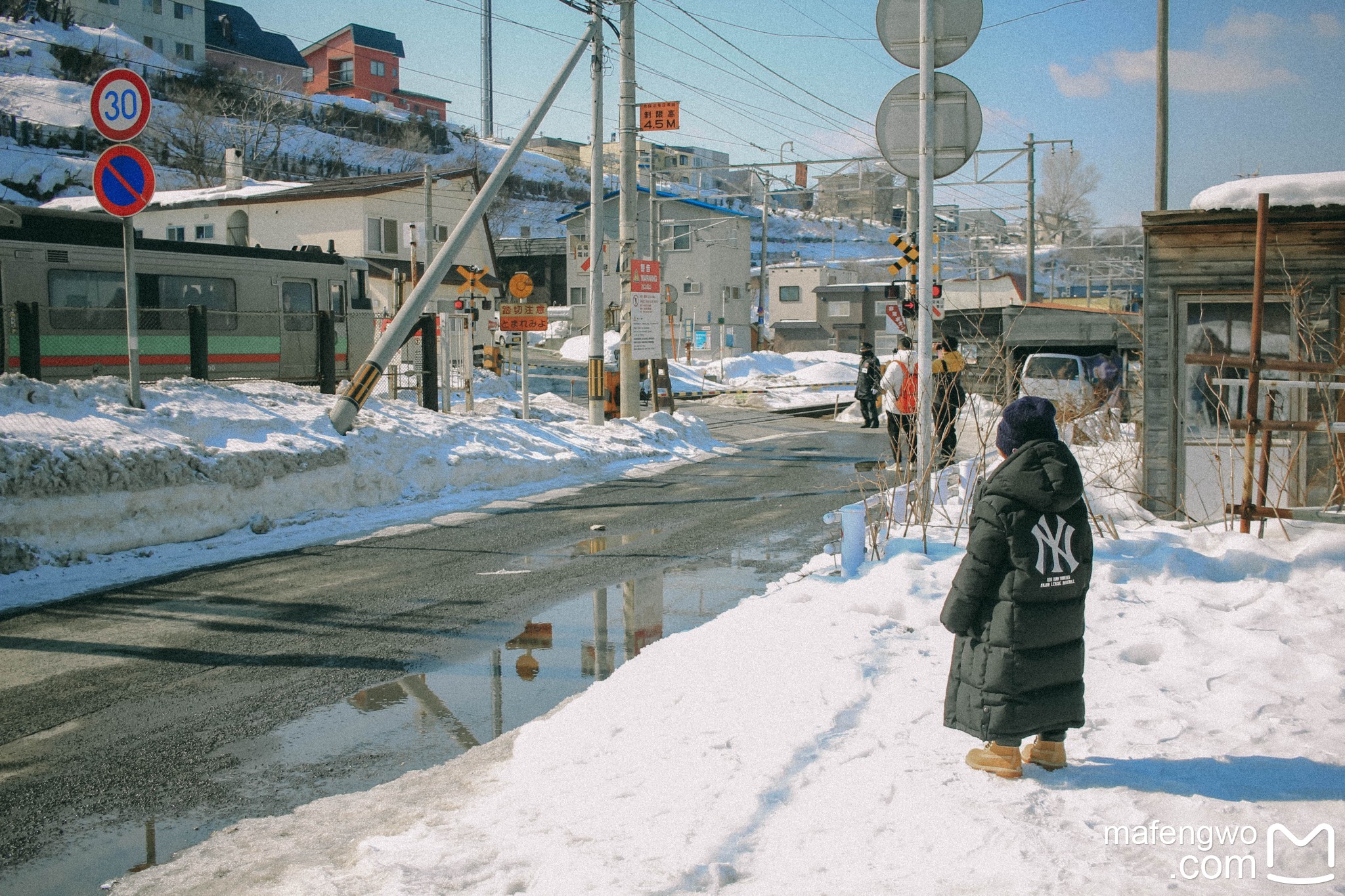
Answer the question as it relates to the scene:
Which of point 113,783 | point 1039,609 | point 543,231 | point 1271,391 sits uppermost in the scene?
point 543,231

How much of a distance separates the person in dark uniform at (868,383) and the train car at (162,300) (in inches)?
428

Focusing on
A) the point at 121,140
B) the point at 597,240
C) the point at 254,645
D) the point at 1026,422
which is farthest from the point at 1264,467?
the point at 597,240

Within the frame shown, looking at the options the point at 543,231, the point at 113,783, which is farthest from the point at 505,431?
the point at 543,231

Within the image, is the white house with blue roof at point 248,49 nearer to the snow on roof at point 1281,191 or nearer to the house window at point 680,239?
the house window at point 680,239

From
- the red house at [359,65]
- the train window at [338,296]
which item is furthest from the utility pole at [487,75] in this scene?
the train window at [338,296]

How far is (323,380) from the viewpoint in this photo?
16.3m

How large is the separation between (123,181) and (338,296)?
12.7m

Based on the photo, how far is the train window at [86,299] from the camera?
16484 millimetres

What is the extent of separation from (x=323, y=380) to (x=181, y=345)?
339 centimetres

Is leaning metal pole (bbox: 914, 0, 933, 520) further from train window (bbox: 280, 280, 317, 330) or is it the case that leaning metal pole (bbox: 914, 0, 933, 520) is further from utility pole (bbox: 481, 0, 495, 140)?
utility pole (bbox: 481, 0, 495, 140)

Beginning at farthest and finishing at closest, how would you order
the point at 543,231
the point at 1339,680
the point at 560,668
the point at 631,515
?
the point at 543,231 < the point at 631,515 < the point at 560,668 < the point at 1339,680

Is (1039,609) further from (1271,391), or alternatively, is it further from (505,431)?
(505,431)

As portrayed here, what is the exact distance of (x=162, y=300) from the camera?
18797 mm

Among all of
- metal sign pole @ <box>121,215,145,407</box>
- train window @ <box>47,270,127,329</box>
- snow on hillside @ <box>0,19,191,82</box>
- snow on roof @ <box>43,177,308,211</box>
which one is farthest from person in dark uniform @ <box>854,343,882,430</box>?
snow on hillside @ <box>0,19,191,82</box>
